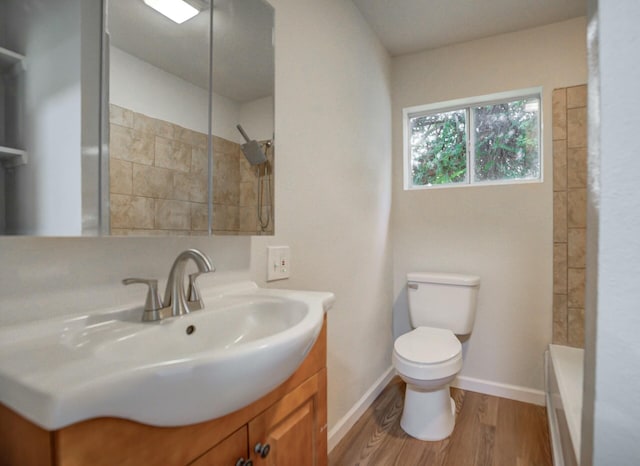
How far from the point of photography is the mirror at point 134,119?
0.64 m

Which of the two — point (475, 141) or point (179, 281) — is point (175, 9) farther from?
point (475, 141)

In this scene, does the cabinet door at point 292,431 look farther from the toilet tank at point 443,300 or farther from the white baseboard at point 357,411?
the toilet tank at point 443,300

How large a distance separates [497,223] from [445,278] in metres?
0.51

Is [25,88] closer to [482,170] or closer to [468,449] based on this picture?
[468,449]

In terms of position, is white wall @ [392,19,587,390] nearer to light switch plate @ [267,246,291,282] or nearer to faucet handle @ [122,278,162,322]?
light switch plate @ [267,246,291,282]

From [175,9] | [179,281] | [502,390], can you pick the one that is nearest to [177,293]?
[179,281]

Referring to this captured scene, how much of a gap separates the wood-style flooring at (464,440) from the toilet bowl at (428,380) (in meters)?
0.06

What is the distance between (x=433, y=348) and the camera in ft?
5.68

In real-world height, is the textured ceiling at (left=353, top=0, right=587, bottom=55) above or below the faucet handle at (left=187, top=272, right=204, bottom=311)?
above

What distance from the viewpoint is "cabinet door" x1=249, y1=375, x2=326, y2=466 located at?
2.37 ft

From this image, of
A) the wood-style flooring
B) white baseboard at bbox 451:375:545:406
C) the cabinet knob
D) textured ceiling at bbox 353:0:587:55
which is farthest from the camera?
white baseboard at bbox 451:375:545:406

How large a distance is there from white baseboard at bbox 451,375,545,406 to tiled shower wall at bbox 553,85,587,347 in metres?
0.37

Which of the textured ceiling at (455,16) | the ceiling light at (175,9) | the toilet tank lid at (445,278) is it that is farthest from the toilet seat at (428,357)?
the textured ceiling at (455,16)


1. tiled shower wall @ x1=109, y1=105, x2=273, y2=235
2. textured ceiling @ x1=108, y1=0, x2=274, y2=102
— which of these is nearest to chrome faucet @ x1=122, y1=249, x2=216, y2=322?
tiled shower wall @ x1=109, y1=105, x2=273, y2=235
